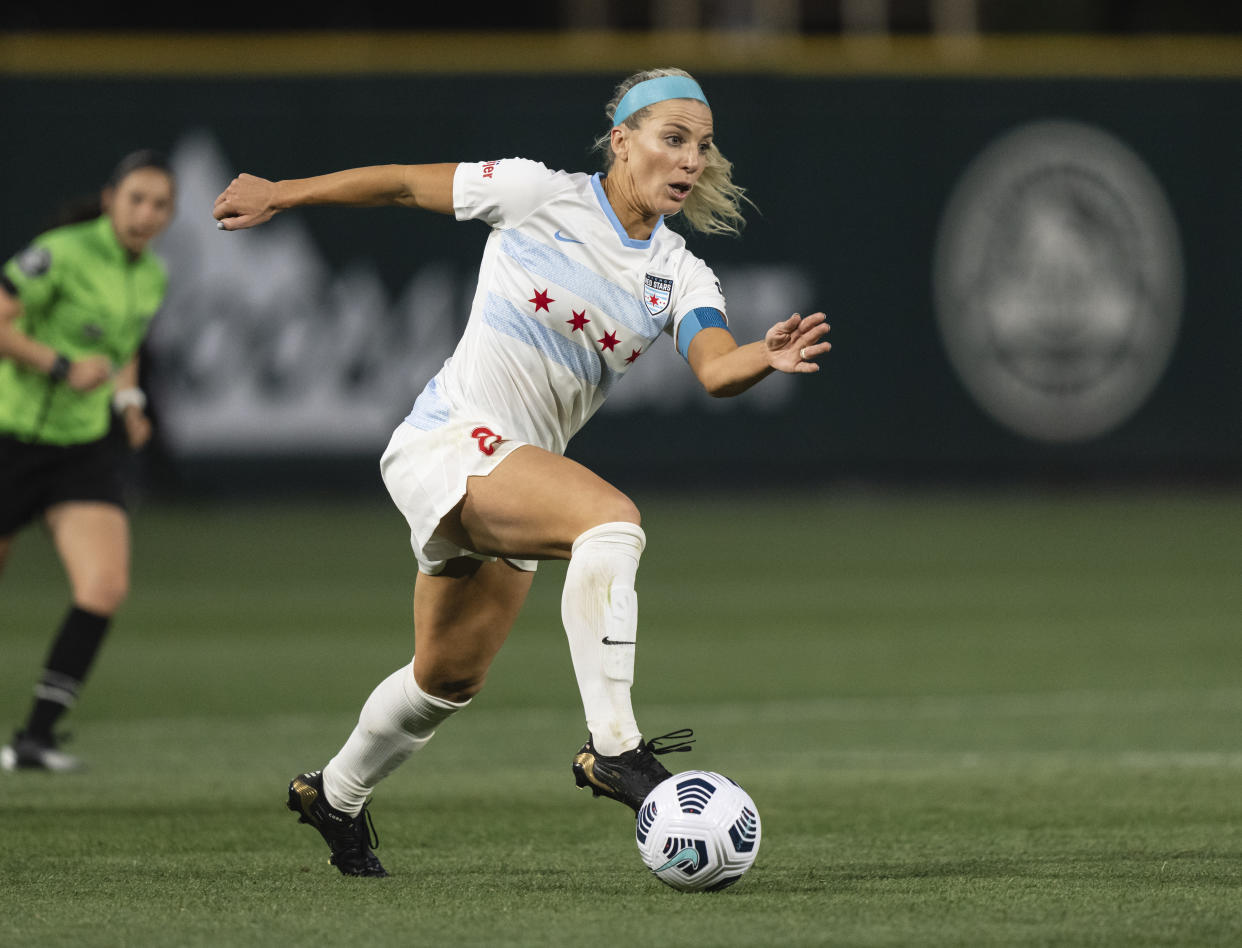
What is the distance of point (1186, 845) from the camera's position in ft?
20.5

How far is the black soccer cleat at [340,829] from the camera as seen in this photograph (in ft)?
19.4

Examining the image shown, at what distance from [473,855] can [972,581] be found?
10.3 metres

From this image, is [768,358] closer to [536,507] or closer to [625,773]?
[536,507]

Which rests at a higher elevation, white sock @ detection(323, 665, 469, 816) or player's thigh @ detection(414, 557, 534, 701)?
player's thigh @ detection(414, 557, 534, 701)

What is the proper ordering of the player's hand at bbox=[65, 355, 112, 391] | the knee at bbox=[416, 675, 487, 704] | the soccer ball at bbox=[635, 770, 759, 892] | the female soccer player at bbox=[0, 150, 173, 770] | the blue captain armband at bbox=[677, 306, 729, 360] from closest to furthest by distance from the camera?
the soccer ball at bbox=[635, 770, 759, 892] < the blue captain armband at bbox=[677, 306, 729, 360] < the knee at bbox=[416, 675, 487, 704] < the player's hand at bbox=[65, 355, 112, 391] < the female soccer player at bbox=[0, 150, 173, 770]

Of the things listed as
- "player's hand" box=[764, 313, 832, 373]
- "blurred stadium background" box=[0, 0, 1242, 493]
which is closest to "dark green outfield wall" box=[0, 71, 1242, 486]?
"blurred stadium background" box=[0, 0, 1242, 493]

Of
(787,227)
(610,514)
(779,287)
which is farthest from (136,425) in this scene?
(787,227)

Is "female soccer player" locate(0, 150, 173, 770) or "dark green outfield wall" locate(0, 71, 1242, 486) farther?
"dark green outfield wall" locate(0, 71, 1242, 486)

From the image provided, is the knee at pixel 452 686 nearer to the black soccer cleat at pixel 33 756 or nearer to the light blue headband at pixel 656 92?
the light blue headband at pixel 656 92

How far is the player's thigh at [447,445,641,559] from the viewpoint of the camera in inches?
209

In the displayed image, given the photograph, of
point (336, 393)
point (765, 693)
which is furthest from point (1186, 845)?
point (336, 393)

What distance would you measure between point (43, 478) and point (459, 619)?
11.7 feet

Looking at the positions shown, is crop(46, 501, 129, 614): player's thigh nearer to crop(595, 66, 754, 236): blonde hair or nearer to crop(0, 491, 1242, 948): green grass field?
crop(0, 491, 1242, 948): green grass field

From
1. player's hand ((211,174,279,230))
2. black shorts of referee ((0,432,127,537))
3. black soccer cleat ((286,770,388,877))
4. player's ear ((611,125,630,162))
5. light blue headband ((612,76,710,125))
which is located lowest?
black soccer cleat ((286,770,388,877))
